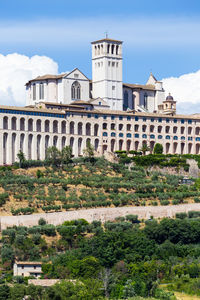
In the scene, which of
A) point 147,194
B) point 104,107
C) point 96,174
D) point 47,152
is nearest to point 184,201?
point 147,194

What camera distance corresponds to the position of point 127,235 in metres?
109

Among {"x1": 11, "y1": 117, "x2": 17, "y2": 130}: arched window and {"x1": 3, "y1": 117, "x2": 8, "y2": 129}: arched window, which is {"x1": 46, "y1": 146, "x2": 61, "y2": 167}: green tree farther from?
{"x1": 3, "y1": 117, "x2": 8, "y2": 129}: arched window

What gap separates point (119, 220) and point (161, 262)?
15.2 metres

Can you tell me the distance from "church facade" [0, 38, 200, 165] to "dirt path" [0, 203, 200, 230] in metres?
24.8

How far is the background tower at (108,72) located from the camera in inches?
6147

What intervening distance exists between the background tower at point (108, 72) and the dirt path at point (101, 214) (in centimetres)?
3872

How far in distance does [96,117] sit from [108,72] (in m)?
11.8

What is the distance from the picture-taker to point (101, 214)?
11700cm

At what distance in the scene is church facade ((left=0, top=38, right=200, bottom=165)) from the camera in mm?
140500

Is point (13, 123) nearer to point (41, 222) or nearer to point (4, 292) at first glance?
point (41, 222)

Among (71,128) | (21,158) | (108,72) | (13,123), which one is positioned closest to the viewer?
(21,158)

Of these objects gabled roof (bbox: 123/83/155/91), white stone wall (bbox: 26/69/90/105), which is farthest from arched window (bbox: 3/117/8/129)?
gabled roof (bbox: 123/83/155/91)

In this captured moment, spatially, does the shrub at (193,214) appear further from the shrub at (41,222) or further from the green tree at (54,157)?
the green tree at (54,157)

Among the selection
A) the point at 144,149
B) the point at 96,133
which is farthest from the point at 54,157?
the point at 144,149
